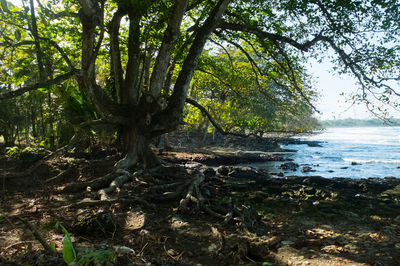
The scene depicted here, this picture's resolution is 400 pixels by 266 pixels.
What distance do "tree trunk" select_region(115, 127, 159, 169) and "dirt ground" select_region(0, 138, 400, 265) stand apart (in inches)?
22.9

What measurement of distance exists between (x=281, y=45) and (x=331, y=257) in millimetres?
8073

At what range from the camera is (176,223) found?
5.31 metres

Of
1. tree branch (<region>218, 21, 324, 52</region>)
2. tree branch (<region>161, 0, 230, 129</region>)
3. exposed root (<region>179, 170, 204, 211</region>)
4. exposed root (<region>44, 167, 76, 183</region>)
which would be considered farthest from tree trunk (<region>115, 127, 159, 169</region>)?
tree branch (<region>218, 21, 324, 52</region>)

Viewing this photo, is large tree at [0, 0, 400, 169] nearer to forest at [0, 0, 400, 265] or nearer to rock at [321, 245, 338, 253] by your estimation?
forest at [0, 0, 400, 265]

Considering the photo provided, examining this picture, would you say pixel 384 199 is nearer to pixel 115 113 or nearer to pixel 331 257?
pixel 331 257

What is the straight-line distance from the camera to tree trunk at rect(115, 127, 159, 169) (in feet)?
29.6

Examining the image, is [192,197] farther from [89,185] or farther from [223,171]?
[223,171]

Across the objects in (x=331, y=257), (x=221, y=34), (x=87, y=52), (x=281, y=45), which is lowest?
(x=331, y=257)

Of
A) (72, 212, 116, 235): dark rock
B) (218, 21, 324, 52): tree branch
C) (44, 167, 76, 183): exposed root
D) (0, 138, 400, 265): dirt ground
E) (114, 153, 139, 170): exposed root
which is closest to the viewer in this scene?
(0, 138, 400, 265): dirt ground

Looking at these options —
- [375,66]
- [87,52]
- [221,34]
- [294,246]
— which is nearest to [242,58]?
[221,34]

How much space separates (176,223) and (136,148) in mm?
4399

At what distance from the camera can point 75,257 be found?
2.89 m

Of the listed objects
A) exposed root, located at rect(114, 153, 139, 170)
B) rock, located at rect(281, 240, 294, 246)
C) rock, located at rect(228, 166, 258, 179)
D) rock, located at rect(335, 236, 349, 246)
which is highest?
exposed root, located at rect(114, 153, 139, 170)

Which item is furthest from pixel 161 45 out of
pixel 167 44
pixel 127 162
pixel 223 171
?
pixel 223 171
